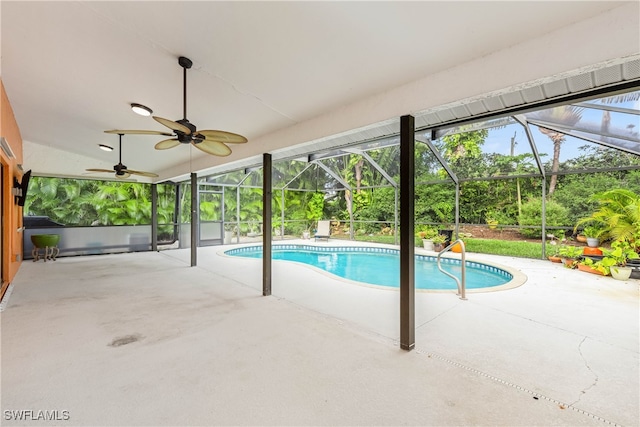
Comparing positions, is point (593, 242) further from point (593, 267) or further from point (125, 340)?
point (125, 340)

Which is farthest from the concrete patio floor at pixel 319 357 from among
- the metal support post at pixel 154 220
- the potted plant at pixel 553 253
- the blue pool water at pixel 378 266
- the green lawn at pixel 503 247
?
the metal support post at pixel 154 220

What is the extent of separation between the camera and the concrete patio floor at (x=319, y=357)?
1.82 metres

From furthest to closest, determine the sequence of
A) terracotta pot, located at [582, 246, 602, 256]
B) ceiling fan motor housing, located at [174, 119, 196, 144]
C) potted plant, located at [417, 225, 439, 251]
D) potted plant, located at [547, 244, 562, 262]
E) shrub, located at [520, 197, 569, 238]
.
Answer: potted plant, located at [417, 225, 439, 251] < shrub, located at [520, 197, 569, 238] < potted plant, located at [547, 244, 562, 262] < terracotta pot, located at [582, 246, 602, 256] < ceiling fan motor housing, located at [174, 119, 196, 144]

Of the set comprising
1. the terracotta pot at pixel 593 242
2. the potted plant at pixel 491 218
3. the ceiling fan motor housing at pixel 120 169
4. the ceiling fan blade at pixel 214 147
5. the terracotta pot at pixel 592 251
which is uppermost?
the ceiling fan motor housing at pixel 120 169

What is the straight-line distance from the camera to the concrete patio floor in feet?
5.97

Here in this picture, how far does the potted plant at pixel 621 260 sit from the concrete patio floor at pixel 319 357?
0.88 metres

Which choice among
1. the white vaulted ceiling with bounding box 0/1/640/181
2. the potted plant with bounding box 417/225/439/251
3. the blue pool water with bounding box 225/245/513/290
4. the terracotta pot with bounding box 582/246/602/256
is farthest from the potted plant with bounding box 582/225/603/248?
the white vaulted ceiling with bounding box 0/1/640/181

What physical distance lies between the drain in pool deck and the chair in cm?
847

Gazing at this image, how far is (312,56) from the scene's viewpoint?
7.77 ft

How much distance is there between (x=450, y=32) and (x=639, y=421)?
2736 millimetres

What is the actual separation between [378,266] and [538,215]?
5239 mm

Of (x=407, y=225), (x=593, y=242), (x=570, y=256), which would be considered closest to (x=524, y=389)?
(x=407, y=225)

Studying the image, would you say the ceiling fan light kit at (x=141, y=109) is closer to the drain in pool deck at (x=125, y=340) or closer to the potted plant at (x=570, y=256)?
the drain in pool deck at (x=125, y=340)

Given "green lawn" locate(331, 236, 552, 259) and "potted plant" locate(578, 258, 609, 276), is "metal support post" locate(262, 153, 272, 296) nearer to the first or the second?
"potted plant" locate(578, 258, 609, 276)
